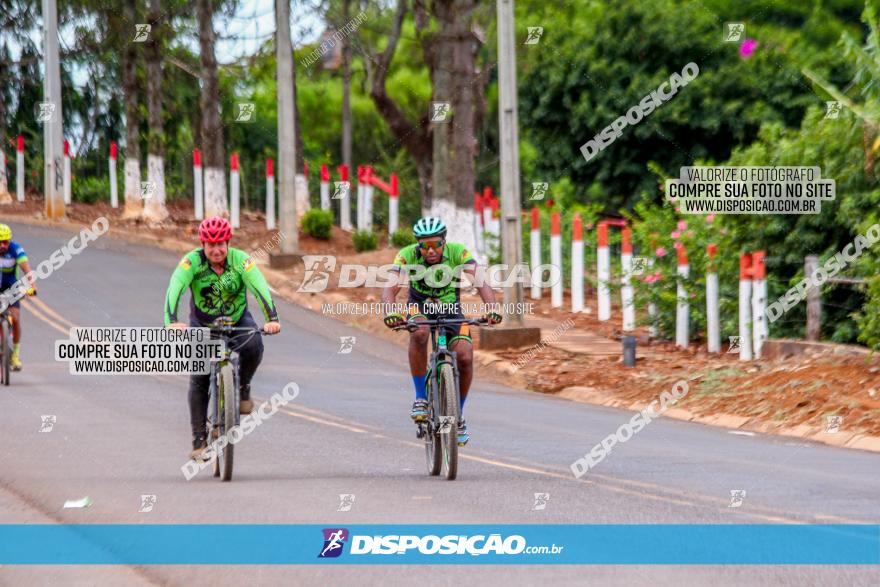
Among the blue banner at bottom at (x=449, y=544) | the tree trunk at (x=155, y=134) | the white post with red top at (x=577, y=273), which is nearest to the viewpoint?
Result: the blue banner at bottom at (x=449, y=544)

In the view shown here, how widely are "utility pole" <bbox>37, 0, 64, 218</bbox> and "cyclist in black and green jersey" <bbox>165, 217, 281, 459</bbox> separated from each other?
29.6 metres

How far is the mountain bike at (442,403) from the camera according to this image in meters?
12.6

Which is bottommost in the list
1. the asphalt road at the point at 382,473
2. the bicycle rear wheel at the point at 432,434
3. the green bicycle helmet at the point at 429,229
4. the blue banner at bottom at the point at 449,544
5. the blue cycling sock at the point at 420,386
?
the asphalt road at the point at 382,473

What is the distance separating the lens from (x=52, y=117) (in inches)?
1642

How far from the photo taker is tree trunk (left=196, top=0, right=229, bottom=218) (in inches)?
1548

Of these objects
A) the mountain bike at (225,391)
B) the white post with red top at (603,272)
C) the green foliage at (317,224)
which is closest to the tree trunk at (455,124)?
the white post with red top at (603,272)

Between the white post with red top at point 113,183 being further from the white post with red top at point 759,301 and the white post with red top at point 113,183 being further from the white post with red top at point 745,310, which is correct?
the white post with red top at point 759,301

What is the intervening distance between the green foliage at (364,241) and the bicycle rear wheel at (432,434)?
21641 mm

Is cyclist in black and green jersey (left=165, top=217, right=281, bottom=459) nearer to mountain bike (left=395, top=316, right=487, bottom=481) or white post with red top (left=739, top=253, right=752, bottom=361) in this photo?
mountain bike (left=395, top=316, right=487, bottom=481)

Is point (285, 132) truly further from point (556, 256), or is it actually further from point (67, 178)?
point (67, 178)

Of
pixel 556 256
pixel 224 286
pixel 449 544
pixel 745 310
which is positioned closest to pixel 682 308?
pixel 745 310

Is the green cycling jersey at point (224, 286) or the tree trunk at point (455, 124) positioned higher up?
the tree trunk at point (455, 124)

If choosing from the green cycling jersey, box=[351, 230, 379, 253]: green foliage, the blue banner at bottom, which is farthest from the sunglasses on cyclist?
box=[351, 230, 379, 253]: green foliage
